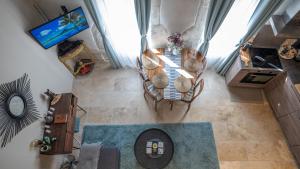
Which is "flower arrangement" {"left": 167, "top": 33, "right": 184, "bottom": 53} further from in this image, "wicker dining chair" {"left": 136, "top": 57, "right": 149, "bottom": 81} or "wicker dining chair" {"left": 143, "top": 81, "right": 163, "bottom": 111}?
"wicker dining chair" {"left": 143, "top": 81, "right": 163, "bottom": 111}

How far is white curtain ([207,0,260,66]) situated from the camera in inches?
115

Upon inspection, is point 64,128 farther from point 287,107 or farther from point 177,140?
point 287,107

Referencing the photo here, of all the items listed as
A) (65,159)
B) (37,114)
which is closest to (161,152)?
(65,159)

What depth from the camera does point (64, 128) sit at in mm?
2863

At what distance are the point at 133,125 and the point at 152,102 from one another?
55 cm

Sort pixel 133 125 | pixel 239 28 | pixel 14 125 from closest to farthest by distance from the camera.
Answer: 1. pixel 14 125
2. pixel 239 28
3. pixel 133 125

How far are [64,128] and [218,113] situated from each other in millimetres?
2580

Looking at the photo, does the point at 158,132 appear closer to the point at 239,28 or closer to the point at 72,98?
the point at 72,98

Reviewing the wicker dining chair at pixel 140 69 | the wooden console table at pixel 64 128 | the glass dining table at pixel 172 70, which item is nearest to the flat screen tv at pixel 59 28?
the wooden console table at pixel 64 128

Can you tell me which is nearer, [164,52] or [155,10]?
[155,10]

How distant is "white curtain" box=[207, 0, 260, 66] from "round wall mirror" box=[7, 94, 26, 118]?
2.95 metres

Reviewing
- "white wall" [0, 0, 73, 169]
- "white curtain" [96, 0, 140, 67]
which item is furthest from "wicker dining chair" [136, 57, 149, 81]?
"white wall" [0, 0, 73, 169]

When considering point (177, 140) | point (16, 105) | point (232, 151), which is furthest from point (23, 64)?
point (232, 151)

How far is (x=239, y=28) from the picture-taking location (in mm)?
3240
